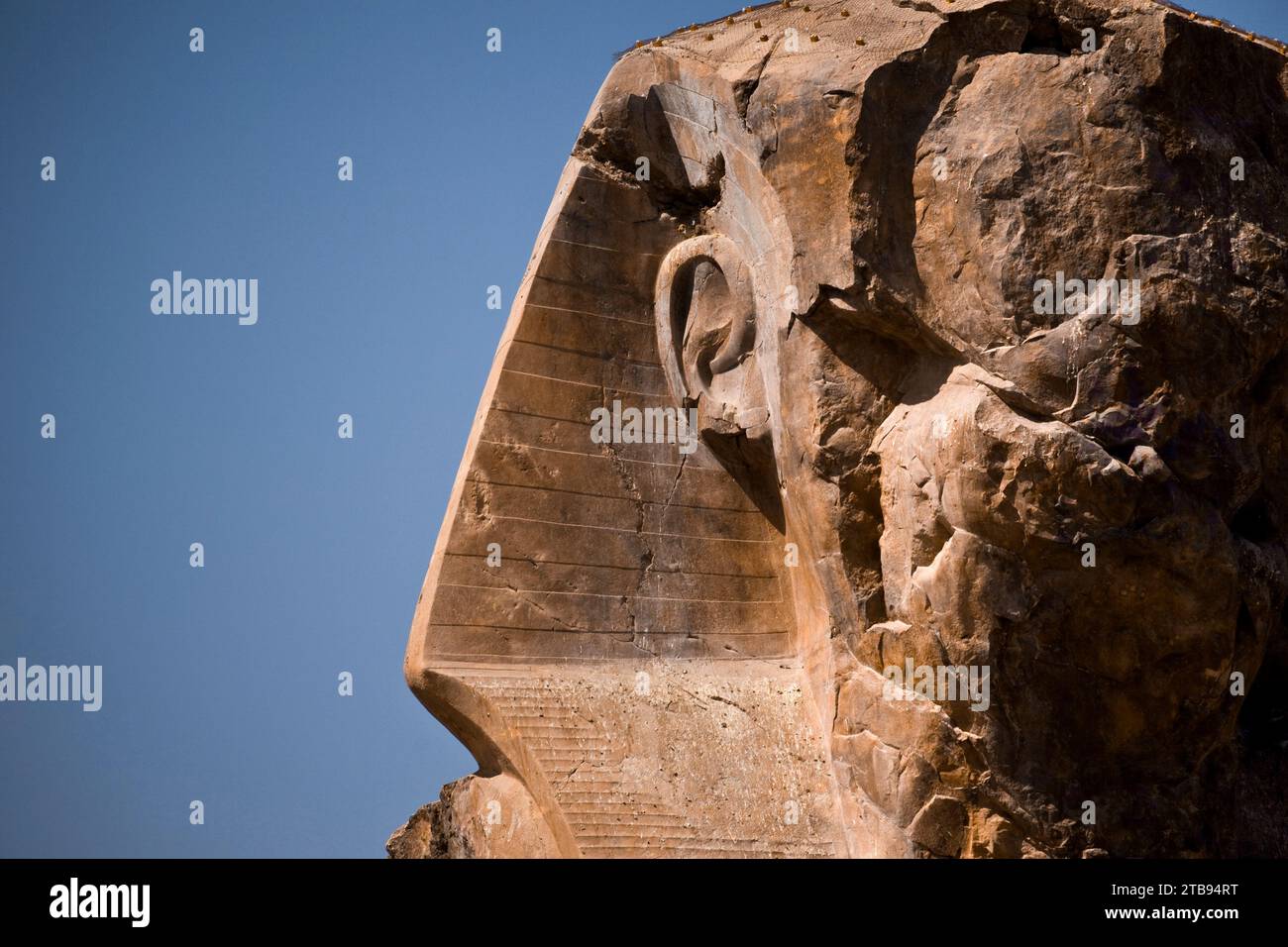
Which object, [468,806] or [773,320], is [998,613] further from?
[468,806]

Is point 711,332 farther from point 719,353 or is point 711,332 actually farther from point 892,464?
point 892,464

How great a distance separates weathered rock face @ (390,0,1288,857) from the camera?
28.6 ft

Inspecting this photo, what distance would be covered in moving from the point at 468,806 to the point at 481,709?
0.76 meters

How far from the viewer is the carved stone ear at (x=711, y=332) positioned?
10086 millimetres

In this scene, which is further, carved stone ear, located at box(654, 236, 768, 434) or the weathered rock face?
carved stone ear, located at box(654, 236, 768, 434)

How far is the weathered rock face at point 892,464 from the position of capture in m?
8.73

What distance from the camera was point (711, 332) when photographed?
10250 millimetres

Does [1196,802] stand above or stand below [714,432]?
below

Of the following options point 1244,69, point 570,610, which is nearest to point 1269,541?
point 1244,69

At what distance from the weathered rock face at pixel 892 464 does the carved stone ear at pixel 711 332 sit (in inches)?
0.8

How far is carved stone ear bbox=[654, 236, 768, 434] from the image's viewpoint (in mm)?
10086

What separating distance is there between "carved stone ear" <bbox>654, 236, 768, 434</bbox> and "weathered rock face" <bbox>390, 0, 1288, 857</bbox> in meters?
0.02

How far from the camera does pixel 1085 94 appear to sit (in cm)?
891

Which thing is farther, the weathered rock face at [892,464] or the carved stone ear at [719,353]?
the carved stone ear at [719,353]
